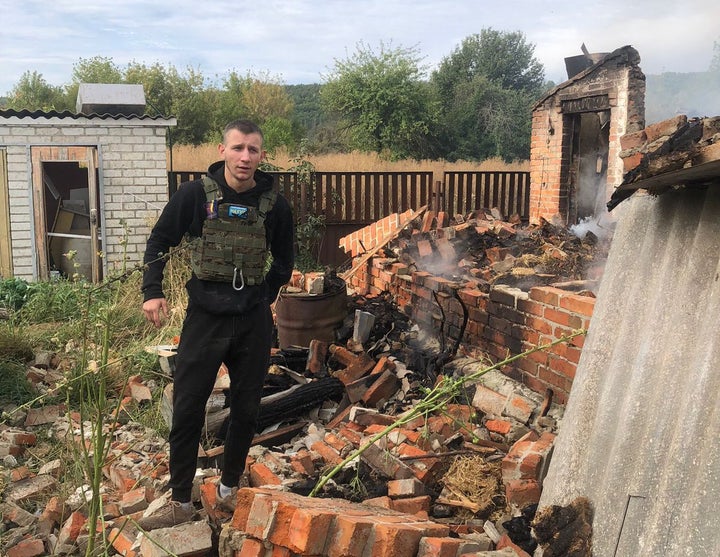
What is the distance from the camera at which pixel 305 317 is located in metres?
5.88

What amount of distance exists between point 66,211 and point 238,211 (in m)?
7.25

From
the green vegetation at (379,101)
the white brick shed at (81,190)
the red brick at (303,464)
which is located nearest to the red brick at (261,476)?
the red brick at (303,464)

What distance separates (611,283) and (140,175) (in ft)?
26.1

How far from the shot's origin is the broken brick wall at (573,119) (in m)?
8.34

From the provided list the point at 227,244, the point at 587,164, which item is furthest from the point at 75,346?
the point at 587,164

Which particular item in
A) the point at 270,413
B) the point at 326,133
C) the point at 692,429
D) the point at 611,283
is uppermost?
the point at 326,133

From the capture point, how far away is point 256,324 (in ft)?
10.9

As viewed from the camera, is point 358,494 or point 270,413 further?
point 270,413

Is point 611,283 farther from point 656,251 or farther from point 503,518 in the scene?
point 503,518

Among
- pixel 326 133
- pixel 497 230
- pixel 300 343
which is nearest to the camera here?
pixel 300 343

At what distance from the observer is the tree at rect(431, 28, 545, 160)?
113ft

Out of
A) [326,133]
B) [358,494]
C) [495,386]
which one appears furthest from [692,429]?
[326,133]

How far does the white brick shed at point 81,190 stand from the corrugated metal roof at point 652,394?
7.53m

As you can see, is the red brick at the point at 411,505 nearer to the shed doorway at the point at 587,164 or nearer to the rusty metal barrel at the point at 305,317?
the rusty metal barrel at the point at 305,317
